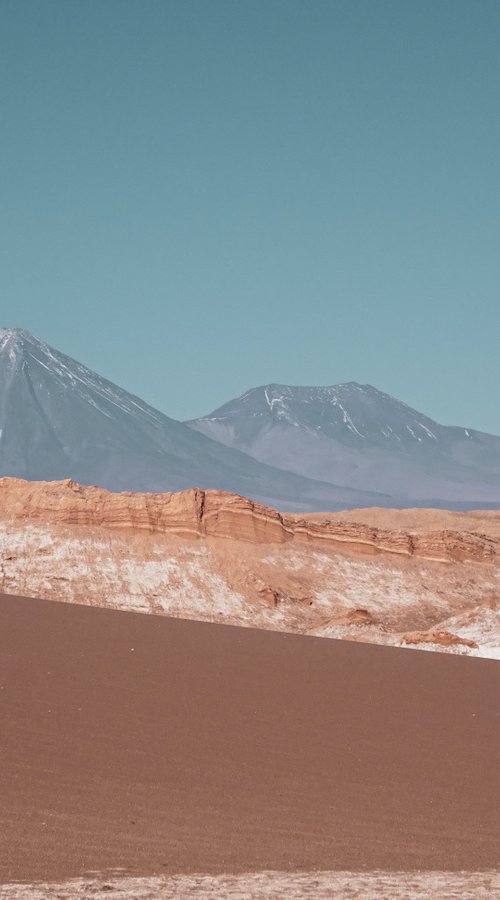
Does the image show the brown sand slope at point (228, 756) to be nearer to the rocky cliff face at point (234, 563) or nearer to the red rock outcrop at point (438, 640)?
the red rock outcrop at point (438, 640)

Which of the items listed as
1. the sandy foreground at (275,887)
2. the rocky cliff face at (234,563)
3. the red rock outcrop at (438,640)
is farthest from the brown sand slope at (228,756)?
the rocky cliff face at (234,563)

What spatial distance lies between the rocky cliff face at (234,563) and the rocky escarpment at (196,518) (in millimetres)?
51

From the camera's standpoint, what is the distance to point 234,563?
47.8m

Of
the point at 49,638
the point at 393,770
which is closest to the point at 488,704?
the point at 393,770

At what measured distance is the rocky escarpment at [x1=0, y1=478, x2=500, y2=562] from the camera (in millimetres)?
48750

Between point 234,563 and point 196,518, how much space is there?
297 centimetres

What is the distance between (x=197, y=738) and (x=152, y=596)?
90.8 feet

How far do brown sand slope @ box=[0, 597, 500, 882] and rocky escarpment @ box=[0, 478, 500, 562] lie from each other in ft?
69.5

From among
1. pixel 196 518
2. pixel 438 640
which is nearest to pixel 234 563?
pixel 196 518

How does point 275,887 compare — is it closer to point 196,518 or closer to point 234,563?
point 234,563

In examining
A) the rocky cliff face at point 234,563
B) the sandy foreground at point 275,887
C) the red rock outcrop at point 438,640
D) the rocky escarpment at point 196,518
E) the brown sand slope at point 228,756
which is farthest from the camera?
the rocky escarpment at point 196,518

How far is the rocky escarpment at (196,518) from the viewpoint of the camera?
48.8 m

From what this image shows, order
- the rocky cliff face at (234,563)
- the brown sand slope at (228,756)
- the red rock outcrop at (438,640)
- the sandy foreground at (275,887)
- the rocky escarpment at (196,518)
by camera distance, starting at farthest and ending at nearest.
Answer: the rocky escarpment at (196,518)
the rocky cliff face at (234,563)
the red rock outcrop at (438,640)
the brown sand slope at (228,756)
the sandy foreground at (275,887)

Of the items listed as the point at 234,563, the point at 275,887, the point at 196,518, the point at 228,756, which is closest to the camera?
the point at 275,887
